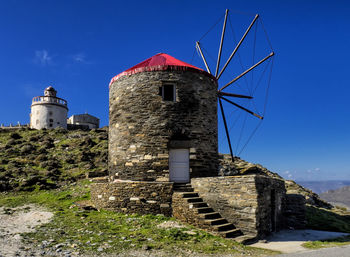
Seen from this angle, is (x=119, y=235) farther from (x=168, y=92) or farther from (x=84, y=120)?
(x=84, y=120)

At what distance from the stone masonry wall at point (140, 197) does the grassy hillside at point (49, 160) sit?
27.5ft

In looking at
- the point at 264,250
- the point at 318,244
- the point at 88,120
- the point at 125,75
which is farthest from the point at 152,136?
the point at 88,120

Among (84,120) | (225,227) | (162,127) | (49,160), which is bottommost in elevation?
(225,227)

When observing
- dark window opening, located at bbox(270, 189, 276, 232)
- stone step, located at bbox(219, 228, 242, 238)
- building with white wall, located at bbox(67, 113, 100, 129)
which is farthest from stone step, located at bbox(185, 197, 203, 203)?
building with white wall, located at bbox(67, 113, 100, 129)

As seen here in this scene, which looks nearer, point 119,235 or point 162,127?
point 119,235

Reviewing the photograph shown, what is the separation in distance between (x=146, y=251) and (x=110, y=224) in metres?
3.27

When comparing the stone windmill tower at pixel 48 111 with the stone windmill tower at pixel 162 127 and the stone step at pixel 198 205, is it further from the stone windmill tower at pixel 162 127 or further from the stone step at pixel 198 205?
the stone step at pixel 198 205

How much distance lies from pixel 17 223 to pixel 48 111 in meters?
40.7

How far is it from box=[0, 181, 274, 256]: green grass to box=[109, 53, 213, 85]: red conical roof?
728cm

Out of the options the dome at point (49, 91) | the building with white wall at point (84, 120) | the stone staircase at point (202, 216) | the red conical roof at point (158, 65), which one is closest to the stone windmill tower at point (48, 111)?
the dome at point (49, 91)

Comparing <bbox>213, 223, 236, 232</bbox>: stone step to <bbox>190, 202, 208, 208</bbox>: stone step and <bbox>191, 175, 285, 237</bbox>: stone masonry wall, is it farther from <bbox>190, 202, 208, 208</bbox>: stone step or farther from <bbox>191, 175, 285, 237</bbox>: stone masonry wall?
<bbox>190, 202, 208, 208</bbox>: stone step

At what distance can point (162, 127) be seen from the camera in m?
14.2

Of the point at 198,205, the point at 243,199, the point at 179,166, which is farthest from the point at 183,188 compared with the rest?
the point at 243,199

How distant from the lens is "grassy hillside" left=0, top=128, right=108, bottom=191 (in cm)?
2006
